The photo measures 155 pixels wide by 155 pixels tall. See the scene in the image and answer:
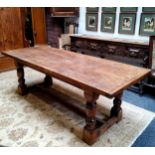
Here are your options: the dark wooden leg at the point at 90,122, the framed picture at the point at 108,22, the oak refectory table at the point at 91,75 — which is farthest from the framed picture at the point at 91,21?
the dark wooden leg at the point at 90,122

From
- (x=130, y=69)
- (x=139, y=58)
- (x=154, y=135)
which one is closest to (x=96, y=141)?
(x=154, y=135)

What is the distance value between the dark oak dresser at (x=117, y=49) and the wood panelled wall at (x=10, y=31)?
1167 millimetres

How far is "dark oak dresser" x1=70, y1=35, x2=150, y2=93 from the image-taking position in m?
2.75

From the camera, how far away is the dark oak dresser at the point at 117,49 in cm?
275

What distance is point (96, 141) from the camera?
185cm

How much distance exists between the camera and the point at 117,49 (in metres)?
3.05

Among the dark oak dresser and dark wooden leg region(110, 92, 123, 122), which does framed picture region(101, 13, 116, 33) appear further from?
dark wooden leg region(110, 92, 123, 122)

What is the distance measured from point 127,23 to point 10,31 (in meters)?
2.34

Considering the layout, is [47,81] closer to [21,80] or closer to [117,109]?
[21,80]

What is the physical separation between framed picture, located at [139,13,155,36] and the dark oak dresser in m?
0.27

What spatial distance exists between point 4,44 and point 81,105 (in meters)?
2.29

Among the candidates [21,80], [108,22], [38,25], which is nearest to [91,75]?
[21,80]

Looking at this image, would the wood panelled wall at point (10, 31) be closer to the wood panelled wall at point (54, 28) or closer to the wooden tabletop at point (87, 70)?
the wood panelled wall at point (54, 28)

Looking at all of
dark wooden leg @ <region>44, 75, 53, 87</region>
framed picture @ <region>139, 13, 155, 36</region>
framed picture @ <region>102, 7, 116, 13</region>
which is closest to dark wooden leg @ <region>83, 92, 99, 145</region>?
dark wooden leg @ <region>44, 75, 53, 87</region>
